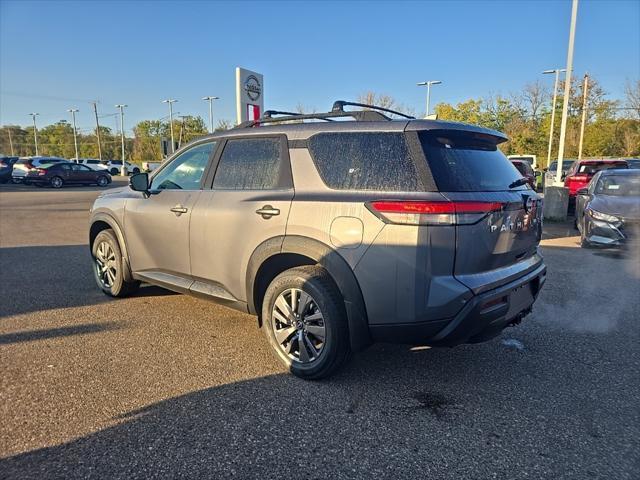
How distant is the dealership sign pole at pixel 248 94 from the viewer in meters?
9.30

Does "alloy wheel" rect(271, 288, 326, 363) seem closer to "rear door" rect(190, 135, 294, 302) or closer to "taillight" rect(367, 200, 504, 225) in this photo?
"rear door" rect(190, 135, 294, 302)

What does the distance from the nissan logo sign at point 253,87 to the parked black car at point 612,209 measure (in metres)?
6.96

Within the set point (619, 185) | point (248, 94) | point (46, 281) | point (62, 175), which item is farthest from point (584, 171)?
point (62, 175)

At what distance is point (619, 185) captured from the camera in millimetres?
8594

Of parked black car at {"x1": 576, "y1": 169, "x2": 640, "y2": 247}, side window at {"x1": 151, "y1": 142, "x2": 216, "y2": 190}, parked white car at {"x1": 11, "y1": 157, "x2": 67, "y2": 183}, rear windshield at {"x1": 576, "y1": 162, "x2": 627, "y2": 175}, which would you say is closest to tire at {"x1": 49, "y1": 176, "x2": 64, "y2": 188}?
parked white car at {"x1": 11, "y1": 157, "x2": 67, "y2": 183}

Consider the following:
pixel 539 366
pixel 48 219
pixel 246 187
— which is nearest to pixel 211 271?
pixel 246 187

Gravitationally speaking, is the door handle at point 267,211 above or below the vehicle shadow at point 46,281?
above

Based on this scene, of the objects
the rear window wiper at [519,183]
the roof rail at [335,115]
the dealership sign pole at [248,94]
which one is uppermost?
the dealership sign pole at [248,94]

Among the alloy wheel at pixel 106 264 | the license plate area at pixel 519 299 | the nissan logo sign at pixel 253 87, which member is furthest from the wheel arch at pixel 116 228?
the nissan logo sign at pixel 253 87

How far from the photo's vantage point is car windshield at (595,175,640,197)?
8.39 m

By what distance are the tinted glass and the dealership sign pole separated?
653 cm

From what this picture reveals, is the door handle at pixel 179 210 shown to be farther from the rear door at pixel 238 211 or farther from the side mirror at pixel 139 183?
the side mirror at pixel 139 183

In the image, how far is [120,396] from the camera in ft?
10.0

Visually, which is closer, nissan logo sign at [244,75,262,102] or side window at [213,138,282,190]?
side window at [213,138,282,190]
